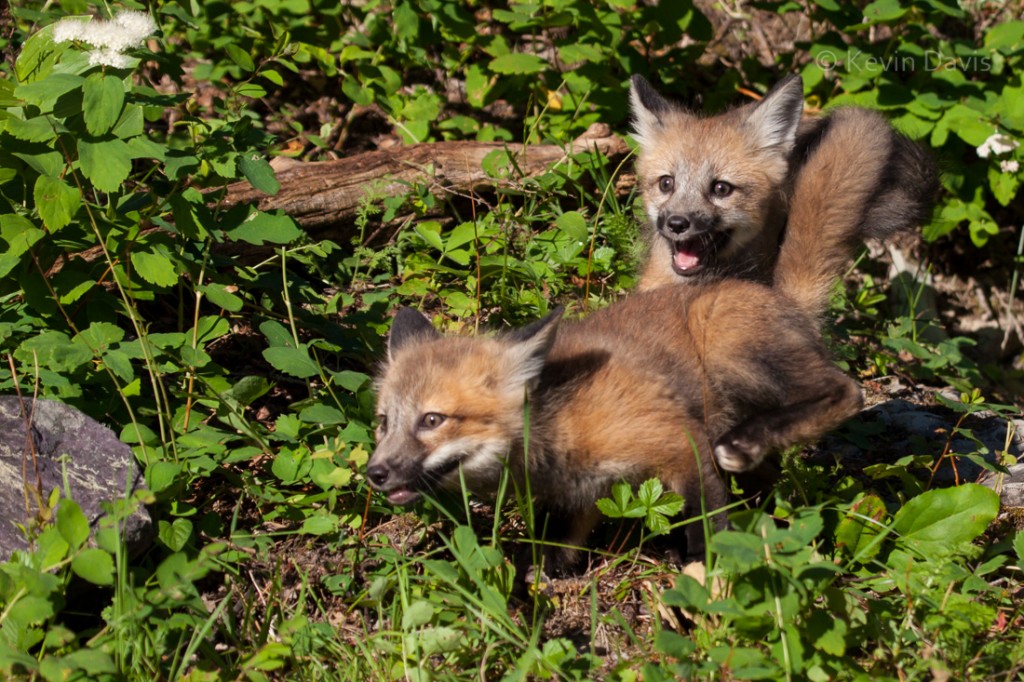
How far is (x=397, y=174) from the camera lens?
6.52m

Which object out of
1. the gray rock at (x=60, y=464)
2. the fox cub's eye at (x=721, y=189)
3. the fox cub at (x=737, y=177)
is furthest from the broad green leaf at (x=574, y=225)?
the gray rock at (x=60, y=464)

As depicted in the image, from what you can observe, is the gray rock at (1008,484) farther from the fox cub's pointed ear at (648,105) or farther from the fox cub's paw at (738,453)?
the fox cub's pointed ear at (648,105)

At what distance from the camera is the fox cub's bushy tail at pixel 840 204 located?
507 cm

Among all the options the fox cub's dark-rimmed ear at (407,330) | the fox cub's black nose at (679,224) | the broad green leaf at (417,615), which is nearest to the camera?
the broad green leaf at (417,615)

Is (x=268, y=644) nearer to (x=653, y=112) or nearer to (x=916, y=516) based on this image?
(x=916, y=516)

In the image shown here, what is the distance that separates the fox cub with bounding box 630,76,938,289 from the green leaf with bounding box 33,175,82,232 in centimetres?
318

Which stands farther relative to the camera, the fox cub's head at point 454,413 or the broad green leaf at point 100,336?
the broad green leaf at point 100,336

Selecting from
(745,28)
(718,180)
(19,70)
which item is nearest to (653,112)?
(718,180)

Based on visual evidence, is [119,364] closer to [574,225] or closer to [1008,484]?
[574,225]

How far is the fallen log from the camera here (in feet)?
20.2

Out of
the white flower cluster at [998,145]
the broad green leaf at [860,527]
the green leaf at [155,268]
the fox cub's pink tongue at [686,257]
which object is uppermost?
the green leaf at [155,268]

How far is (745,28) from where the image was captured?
8.88m

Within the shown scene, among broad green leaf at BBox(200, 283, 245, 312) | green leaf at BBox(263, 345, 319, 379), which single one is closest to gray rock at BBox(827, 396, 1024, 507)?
green leaf at BBox(263, 345, 319, 379)

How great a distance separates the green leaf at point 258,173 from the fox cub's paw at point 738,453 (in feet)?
7.32
